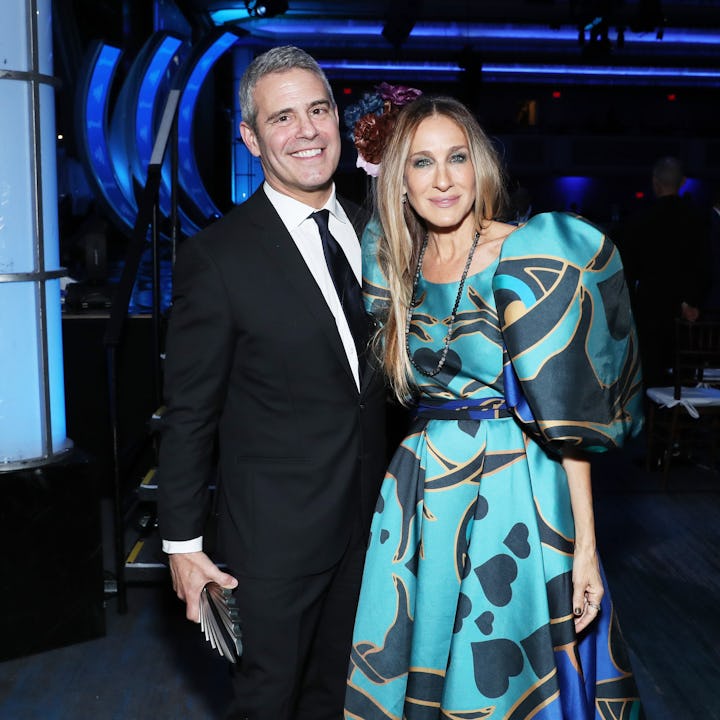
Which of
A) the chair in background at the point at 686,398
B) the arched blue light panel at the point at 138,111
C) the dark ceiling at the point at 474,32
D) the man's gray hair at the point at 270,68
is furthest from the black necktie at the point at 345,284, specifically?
the dark ceiling at the point at 474,32

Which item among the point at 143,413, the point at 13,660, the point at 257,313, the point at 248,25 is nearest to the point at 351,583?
the point at 257,313

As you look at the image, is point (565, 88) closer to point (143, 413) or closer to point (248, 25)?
point (248, 25)

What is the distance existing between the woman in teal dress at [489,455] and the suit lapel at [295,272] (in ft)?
0.40

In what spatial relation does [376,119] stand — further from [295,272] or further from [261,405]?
[261,405]

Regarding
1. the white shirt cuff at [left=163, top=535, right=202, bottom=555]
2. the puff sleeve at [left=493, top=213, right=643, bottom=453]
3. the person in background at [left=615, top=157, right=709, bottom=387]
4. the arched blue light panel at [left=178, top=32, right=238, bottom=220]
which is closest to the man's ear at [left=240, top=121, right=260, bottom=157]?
the puff sleeve at [left=493, top=213, right=643, bottom=453]

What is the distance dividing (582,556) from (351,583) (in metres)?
0.49

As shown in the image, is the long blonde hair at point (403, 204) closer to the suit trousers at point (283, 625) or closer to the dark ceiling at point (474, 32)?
the suit trousers at point (283, 625)

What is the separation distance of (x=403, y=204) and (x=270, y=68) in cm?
39

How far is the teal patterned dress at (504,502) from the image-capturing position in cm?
160

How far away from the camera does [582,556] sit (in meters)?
1.69

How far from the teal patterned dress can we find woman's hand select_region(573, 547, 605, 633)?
0.03 m

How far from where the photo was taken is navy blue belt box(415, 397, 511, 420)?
1703 millimetres

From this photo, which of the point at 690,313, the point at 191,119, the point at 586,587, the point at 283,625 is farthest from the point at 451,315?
the point at 191,119

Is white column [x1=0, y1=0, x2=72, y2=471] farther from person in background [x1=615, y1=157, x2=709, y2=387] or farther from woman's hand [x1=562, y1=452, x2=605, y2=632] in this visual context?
person in background [x1=615, y1=157, x2=709, y2=387]
